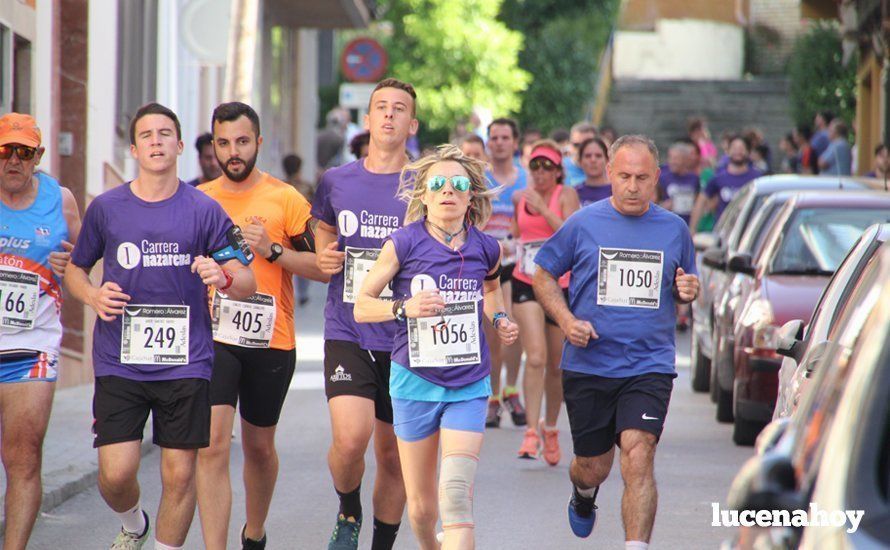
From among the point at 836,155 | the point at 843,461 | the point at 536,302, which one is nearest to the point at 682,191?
the point at 836,155

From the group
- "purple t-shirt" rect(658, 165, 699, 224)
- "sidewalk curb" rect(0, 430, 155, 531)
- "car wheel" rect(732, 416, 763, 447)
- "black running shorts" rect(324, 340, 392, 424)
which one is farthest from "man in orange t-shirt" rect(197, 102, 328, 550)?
"purple t-shirt" rect(658, 165, 699, 224)

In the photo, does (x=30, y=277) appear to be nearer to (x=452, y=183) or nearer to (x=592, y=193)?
(x=452, y=183)

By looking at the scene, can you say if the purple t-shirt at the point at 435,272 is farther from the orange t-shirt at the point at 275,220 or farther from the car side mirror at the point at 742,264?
the car side mirror at the point at 742,264

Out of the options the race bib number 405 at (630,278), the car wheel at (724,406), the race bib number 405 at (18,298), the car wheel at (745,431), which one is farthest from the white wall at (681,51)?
the race bib number 405 at (18,298)

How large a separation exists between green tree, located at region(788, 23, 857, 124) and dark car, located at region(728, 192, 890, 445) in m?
24.3

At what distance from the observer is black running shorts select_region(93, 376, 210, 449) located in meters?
7.14

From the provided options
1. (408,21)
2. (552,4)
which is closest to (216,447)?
(408,21)

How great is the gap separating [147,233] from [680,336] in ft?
48.0

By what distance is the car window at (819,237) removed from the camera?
1241cm

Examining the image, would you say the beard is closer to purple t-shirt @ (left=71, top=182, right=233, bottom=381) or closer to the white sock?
purple t-shirt @ (left=71, top=182, right=233, bottom=381)

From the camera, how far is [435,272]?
23.5 ft

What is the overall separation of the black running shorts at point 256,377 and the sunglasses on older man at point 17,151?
1.14m

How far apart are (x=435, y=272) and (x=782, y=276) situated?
5621 mm

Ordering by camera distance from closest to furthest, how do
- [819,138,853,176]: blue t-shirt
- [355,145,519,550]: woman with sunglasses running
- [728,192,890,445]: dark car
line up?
1. [355,145,519,550]: woman with sunglasses running
2. [728,192,890,445]: dark car
3. [819,138,853,176]: blue t-shirt
